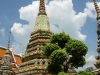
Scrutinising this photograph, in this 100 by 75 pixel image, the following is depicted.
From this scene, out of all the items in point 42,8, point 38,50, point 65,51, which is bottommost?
point 65,51

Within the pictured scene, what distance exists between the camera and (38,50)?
23.9 metres

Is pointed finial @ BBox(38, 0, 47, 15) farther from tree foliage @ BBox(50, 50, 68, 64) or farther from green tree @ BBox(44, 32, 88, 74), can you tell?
tree foliage @ BBox(50, 50, 68, 64)

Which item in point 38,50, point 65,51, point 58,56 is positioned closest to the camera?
point 58,56

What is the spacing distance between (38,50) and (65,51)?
26.4 ft

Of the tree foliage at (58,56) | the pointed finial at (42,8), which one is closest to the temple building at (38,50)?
the pointed finial at (42,8)

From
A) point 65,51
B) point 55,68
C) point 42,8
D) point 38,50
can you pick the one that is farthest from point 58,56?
point 42,8

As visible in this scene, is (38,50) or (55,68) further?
(38,50)

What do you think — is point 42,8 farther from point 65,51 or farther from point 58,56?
point 58,56

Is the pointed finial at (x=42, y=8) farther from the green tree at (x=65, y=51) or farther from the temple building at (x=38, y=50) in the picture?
the green tree at (x=65, y=51)

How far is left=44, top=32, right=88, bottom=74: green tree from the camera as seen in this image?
51.2 ft

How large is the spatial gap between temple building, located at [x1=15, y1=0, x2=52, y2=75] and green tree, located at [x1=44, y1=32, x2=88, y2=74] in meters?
4.29

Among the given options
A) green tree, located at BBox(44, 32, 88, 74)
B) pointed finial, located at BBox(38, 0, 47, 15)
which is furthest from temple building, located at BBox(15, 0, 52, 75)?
green tree, located at BBox(44, 32, 88, 74)

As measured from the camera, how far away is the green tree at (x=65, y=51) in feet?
51.2

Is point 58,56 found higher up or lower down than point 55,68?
higher up
